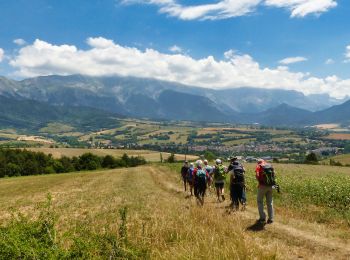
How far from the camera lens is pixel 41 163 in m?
107

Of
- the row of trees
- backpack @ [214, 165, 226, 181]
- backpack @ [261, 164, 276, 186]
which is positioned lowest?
the row of trees

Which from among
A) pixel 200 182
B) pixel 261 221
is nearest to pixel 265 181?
pixel 261 221

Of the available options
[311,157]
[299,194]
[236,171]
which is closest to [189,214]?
[236,171]

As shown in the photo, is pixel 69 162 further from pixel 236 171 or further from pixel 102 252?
pixel 102 252

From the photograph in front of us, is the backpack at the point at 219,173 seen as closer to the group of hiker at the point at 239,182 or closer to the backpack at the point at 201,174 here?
the group of hiker at the point at 239,182

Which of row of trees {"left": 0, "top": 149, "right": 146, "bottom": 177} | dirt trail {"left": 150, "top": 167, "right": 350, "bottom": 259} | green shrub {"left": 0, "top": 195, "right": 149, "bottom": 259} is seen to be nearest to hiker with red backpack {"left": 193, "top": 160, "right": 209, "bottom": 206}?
dirt trail {"left": 150, "top": 167, "right": 350, "bottom": 259}

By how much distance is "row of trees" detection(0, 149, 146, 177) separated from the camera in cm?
9756

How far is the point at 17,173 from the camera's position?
97.8 metres

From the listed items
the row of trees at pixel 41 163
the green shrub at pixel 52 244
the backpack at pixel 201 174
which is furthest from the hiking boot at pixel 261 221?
the row of trees at pixel 41 163

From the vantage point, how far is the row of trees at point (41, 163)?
9756 centimetres

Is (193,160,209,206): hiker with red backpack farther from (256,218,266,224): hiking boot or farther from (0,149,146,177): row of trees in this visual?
(0,149,146,177): row of trees

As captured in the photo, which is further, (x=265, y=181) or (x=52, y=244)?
(x=265, y=181)

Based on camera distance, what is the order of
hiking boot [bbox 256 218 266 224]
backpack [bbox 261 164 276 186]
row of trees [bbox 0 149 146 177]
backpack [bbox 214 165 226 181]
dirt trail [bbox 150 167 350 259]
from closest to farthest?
dirt trail [bbox 150 167 350 259] → backpack [bbox 261 164 276 186] → hiking boot [bbox 256 218 266 224] → backpack [bbox 214 165 226 181] → row of trees [bbox 0 149 146 177]

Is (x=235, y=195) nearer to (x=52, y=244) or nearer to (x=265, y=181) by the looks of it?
(x=265, y=181)
